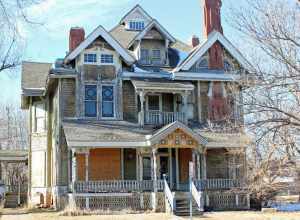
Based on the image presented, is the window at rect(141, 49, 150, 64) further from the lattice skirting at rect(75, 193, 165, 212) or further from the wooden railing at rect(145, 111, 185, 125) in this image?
the lattice skirting at rect(75, 193, 165, 212)

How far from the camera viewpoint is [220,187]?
2730cm

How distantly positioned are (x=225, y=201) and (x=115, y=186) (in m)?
6.08

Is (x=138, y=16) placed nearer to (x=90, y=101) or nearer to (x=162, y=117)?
(x=90, y=101)

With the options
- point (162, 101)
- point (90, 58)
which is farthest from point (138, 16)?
point (162, 101)

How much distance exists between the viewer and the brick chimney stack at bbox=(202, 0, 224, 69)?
30717 mm

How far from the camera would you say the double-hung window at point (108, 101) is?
1129 inches

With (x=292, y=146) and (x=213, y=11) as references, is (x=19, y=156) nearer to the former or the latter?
(x=213, y=11)

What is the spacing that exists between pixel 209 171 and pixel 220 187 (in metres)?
2.51

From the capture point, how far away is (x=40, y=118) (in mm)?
33125

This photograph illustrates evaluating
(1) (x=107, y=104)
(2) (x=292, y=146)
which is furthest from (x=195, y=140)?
(2) (x=292, y=146)

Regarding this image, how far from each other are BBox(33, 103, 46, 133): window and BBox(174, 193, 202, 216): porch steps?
11.3m

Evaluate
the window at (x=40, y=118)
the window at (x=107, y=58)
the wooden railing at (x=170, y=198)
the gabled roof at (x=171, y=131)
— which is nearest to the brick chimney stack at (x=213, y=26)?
the gabled roof at (x=171, y=131)

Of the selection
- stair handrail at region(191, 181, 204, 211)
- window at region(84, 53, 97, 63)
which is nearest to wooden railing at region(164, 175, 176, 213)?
stair handrail at region(191, 181, 204, 211)

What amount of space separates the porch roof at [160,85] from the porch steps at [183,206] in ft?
19.5
